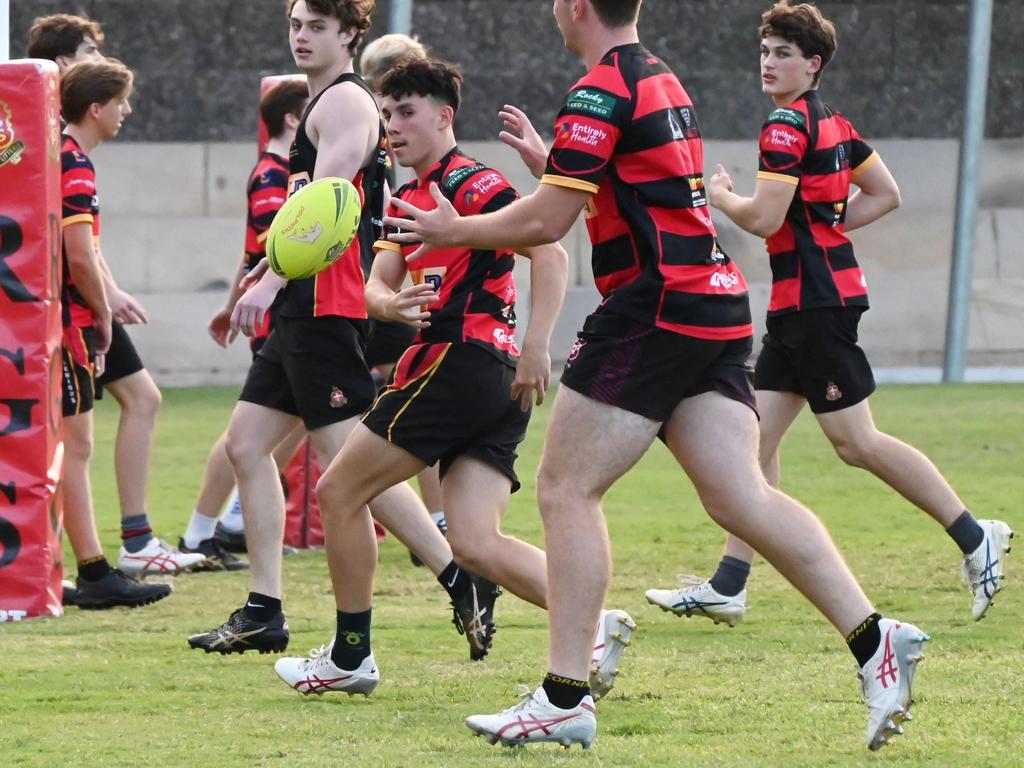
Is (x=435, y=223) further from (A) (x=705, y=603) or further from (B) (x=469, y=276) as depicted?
(A) (x=705, y=603)

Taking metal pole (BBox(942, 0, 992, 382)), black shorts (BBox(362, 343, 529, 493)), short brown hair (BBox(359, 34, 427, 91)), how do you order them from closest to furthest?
1. black shorts (BBox(362, 343, 529, 493))
2. short brown hair (BBox(359, 34, 427, 91))
3. metal pole (BBox(942, 0, 992, 382))

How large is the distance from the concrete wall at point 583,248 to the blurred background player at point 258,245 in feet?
28.4

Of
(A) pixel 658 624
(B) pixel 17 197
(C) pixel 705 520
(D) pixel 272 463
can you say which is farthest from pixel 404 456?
(C) pixel 705 520

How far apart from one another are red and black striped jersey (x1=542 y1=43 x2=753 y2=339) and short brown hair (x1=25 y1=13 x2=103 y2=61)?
13.1 feet

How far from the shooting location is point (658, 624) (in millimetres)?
6594

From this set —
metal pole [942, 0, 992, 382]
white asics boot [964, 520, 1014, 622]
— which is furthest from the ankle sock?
metal pole [942, 0, 992, 382]

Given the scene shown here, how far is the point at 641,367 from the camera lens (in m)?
4.49

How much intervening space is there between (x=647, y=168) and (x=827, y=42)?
2.41 meters

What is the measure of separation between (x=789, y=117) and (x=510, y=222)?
225 cm

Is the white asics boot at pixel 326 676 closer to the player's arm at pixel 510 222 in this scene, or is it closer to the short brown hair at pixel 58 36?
the player's arm at pixel 510 222

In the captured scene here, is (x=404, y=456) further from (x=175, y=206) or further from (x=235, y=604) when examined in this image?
(x=175, y=206)

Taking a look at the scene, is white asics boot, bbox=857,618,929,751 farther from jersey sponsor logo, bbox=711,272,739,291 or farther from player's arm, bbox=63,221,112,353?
player's arm, bbox=63,221,112,353

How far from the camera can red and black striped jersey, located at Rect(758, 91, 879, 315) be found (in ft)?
A: 21.2

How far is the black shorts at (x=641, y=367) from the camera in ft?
14.8
